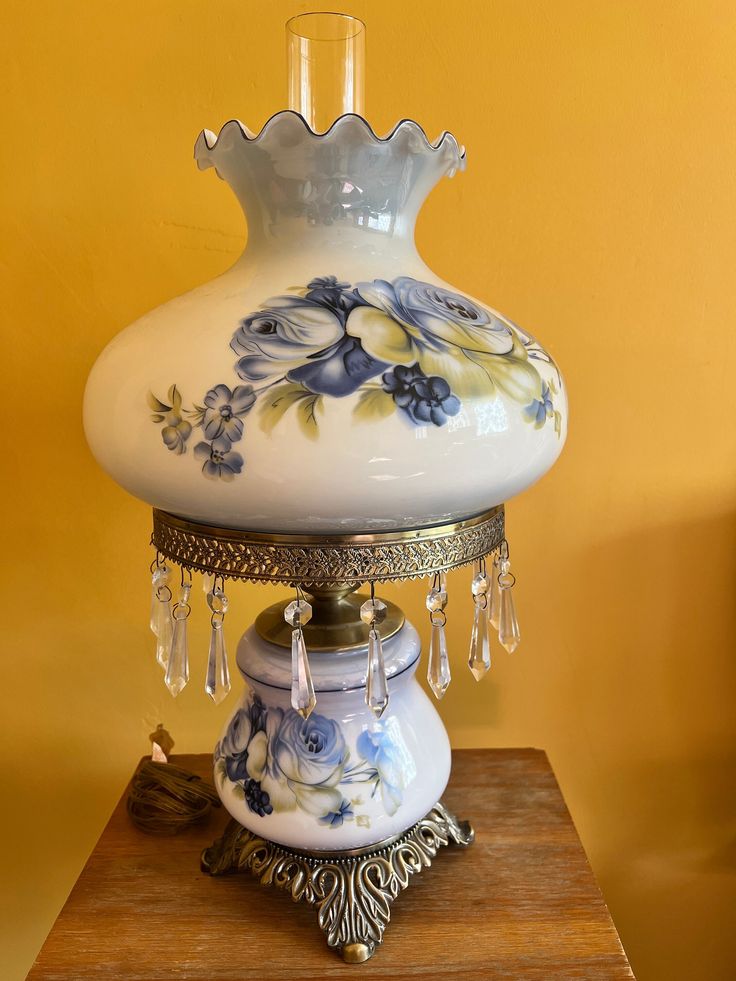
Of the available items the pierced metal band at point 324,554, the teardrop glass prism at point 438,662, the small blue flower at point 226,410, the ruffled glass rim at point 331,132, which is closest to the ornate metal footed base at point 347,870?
the teardrop glass prism at point 438,662

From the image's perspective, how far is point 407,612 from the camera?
0.90 m

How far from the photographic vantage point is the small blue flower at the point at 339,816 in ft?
1.95

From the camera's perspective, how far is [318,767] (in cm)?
60

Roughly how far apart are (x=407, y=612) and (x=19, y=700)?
48cm

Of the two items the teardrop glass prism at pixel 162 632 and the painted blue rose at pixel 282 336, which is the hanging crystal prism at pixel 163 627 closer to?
the teardrop glass prism at pixel 162 632

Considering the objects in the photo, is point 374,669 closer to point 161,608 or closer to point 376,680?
point 376,680

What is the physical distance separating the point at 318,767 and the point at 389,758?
0.19 ft

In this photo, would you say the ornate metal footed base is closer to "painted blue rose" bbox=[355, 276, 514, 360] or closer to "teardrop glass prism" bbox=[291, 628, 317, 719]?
"teardrop glass prism" bbox=[291, 628, 317, 719]

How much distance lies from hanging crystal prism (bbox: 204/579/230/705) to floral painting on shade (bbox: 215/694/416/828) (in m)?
0.08

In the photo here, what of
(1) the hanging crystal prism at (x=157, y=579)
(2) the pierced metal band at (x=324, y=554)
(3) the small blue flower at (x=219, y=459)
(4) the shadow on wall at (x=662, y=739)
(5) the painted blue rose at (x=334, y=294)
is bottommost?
(4) the shadow on wall at (x=662, y=739)

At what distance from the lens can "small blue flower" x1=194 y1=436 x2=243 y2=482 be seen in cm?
44

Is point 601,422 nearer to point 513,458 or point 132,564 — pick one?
point 513,458

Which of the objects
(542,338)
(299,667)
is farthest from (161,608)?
(542,338)

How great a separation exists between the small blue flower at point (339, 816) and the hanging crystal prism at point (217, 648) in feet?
0.43
